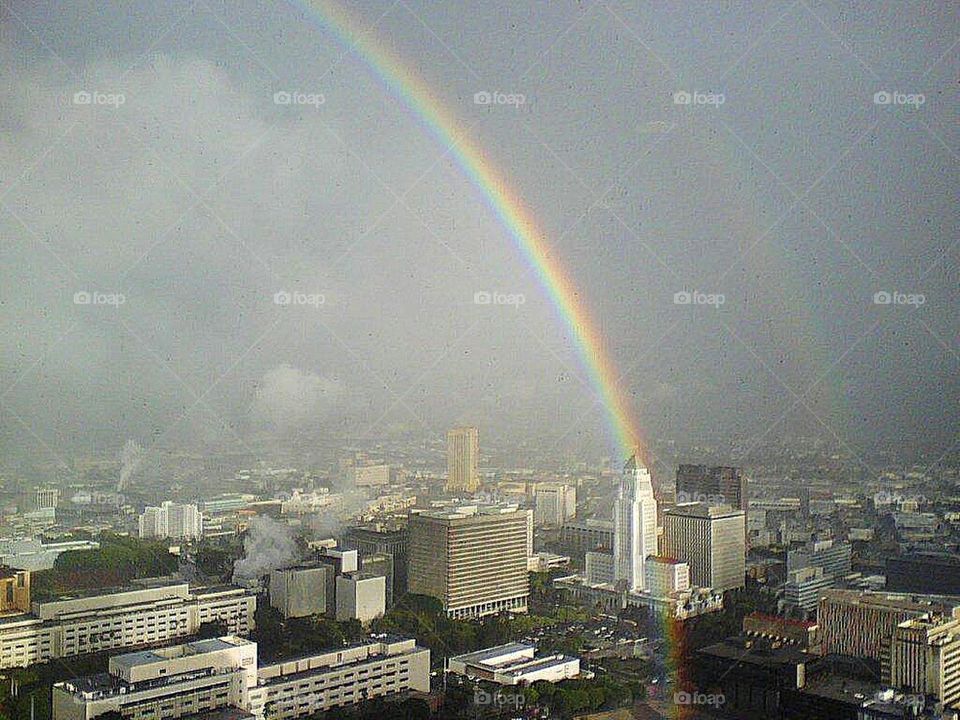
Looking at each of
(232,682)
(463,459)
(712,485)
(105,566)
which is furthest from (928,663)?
(105,566)

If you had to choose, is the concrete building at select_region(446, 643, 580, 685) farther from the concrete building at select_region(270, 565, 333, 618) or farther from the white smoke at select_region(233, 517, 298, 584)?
the white smoke at select_region(233, 517, 298, 584)

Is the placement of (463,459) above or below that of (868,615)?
above

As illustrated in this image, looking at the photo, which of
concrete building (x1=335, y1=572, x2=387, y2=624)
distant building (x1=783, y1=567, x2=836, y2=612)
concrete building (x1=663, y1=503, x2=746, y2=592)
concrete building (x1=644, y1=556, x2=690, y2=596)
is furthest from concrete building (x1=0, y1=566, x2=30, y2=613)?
distant building (x1=783, y1=567, x2=836, y2=612)

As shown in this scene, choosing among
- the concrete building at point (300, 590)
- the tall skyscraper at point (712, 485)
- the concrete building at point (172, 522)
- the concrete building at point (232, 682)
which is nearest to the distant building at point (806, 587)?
the tall skyscraper at point (712, 485)

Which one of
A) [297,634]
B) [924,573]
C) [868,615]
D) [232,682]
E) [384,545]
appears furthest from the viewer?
[384,545]

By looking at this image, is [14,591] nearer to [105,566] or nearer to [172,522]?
[105,566]
